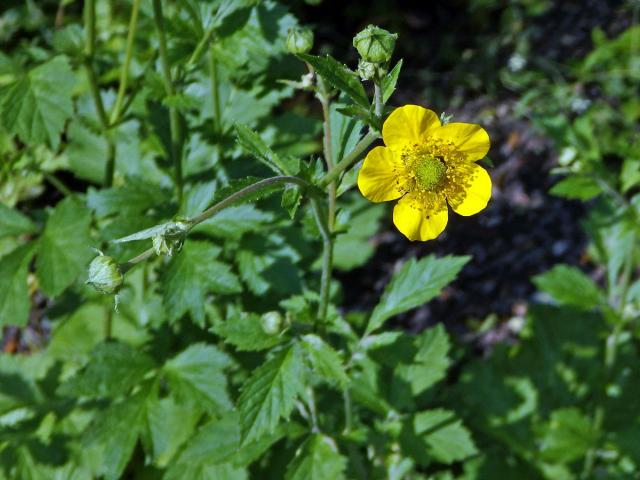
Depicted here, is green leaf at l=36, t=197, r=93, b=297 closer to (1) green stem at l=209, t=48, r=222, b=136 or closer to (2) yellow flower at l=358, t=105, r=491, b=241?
(1) green stem at l=209, t=48, r=222, b=136

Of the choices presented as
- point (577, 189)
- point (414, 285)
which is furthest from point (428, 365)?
point (577, 189)

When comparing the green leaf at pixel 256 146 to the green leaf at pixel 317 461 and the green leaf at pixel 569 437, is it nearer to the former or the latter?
the green leaf at pixel 317 461

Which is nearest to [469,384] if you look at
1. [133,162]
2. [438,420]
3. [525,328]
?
[525,328]

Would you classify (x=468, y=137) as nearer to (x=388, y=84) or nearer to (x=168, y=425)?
(x=388, y=84)

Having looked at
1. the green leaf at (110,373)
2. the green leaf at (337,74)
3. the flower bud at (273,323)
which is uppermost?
the green leaf at (337,74)

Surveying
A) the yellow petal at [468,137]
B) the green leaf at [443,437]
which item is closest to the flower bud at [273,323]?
the yellow petal at [468,137]
